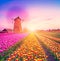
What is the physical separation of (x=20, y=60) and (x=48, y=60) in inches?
63.3

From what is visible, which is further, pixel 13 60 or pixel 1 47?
pixel 1 47

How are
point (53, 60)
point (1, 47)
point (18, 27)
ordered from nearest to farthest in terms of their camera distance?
point (53, 60) → point (1, 47) → point (18, 27)

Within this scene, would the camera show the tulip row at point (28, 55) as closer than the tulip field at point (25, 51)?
Yes

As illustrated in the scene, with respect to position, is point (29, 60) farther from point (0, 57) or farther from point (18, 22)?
point (18, 22)

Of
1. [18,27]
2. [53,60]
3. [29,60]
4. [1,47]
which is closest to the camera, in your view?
[29,60]

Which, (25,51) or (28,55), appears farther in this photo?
(25,51)

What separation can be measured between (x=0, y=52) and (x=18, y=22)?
760 inches

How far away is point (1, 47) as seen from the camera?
34.2 feet

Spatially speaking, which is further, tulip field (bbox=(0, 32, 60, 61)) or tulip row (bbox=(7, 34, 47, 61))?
tulip field (bbox=(0, 32, 60, 61))

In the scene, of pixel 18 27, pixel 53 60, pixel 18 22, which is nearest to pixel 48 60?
pixel 53 60

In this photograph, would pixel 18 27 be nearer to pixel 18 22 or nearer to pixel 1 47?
pixel 18 22

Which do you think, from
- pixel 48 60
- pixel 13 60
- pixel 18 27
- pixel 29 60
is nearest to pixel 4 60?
pixel 13 60

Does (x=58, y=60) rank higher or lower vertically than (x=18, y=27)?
lower

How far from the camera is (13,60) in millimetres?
8688
